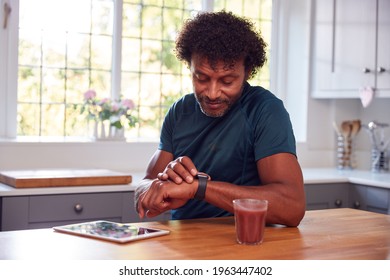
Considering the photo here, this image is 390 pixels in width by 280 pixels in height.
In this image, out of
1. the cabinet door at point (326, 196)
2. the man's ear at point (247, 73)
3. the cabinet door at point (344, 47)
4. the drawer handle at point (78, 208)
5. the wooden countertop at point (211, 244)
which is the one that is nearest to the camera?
the wooden countertop at point (211, 244)

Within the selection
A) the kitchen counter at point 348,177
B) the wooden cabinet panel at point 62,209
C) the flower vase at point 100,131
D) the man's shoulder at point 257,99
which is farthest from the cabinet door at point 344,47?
the man's shoulder at point 257,99

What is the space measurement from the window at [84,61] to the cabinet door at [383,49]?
1.10 metres

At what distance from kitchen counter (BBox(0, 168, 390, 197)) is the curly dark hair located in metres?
0.99

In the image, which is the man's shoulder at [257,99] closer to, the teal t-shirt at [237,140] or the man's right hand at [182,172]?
the teal t-shirt at [237,140]

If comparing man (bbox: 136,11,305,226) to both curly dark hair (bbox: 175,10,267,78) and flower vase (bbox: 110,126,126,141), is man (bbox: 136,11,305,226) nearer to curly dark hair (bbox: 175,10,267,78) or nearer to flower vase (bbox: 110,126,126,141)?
curly dark hair (bbox: 175,10,267,78)

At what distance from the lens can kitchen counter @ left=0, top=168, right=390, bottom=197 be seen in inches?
107

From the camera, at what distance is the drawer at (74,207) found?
2738 mm

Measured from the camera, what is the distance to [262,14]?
4359 millimetres

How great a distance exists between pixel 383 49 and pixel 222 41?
6.36 ft

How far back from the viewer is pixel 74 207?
2.82 meters

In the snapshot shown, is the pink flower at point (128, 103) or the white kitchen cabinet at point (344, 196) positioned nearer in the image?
the white kitchen cabinet at point (344, 196)

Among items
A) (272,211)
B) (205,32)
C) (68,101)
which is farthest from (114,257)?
(68,101)

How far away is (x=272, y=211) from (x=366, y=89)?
84.1 inches

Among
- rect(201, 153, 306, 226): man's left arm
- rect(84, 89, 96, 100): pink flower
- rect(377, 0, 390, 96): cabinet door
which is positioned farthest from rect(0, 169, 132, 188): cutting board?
rect(377, 0, 390, 96): cabinet door
